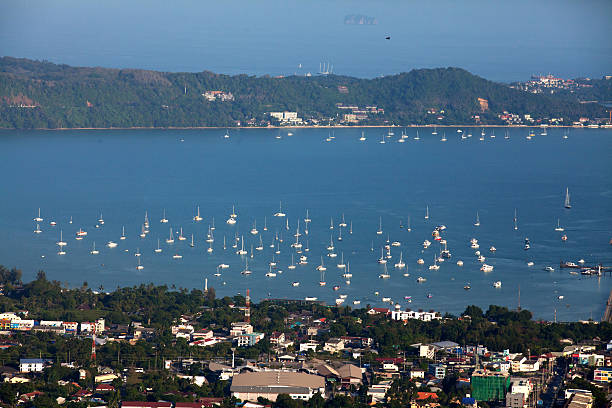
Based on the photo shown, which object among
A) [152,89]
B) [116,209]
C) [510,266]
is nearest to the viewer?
[510,266]

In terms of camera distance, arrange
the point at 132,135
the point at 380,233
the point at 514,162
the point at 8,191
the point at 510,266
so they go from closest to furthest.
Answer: the point at 510,266
the point at 380,233
the point at 8,191
the point at 514,162
the point at 132,135

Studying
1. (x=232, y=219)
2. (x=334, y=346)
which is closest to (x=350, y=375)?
(x=334, y=346)

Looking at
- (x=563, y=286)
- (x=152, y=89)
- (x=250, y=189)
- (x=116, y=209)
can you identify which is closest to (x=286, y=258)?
A: (x=563, y=286)

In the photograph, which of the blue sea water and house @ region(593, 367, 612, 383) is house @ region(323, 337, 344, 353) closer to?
the blue sea water

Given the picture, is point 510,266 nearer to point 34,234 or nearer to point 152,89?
point 34,234

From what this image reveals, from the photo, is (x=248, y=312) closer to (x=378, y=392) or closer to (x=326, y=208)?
(x=378, y=392)

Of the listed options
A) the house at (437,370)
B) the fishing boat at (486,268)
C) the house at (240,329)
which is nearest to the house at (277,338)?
the house at (240,329)

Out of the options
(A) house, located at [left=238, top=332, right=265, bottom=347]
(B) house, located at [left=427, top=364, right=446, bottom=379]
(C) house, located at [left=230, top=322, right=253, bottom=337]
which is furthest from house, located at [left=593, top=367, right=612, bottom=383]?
(C) house, located at [left=230, top=322, right=253, bottom=337]
